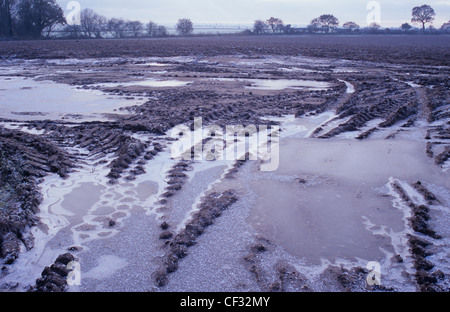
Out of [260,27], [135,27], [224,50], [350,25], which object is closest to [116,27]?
[135,27]

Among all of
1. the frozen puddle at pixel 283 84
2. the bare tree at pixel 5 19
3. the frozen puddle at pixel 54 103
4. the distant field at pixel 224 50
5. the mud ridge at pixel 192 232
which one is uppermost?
the bare tree at pixel 5 19

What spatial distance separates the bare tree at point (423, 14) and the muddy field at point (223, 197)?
289ft

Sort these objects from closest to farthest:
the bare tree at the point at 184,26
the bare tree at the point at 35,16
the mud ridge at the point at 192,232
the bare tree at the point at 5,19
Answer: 1. the mud ridge at the point at 192,232
2. the bare tree at the point at 5,19
3. the bare tree at the point at 35,16
4. the bare tree at the point at 184,26

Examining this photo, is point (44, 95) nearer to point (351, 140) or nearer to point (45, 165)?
point (45, 165)

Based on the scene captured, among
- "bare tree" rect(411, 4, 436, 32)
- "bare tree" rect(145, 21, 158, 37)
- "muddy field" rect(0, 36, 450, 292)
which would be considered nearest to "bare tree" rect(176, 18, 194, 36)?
"bare tree" rect(145, 21, 158, 37)

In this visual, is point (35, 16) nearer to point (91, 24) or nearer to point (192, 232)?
point (91, 24)

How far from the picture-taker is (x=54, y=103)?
38.4ft

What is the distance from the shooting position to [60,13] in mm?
56656

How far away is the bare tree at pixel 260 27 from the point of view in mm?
81875

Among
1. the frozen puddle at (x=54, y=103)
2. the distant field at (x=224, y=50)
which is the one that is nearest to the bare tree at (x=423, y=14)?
the distant field at (x=224, y=50)

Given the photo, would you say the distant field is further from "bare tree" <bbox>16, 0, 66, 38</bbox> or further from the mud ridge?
the mud ridge

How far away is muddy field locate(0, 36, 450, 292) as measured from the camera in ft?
13.5

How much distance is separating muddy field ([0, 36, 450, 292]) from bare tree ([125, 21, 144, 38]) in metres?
59.6

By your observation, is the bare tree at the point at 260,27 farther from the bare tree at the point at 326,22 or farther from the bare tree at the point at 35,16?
the bare tree at the point at 35,16
